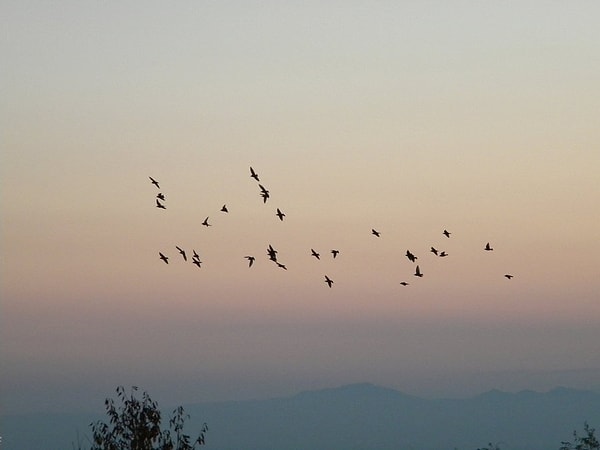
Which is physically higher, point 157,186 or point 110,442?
point 157,186

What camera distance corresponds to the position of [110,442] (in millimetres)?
52531

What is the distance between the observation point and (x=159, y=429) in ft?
172

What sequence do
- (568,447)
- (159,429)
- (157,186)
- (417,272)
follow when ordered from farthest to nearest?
1. (568,447)
2. (417,272)
3. (157,186)
4. (159,429)

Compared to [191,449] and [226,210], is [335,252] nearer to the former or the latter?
[226,210]

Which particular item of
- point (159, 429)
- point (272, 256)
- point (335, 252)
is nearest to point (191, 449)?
point (159, 429)

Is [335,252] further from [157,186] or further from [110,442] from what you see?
[110,442]

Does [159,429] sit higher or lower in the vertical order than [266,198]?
lower

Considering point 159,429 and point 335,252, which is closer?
point 159,429

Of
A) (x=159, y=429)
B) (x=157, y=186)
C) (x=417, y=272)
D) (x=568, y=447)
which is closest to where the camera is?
(x=159, y=429)

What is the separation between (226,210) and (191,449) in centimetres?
1144

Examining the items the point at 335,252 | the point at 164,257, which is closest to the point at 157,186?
the point at 164,257

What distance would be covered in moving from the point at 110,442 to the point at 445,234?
18.4 metres

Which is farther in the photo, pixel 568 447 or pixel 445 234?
pixel 568 447

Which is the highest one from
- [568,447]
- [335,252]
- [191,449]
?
[335,252]
